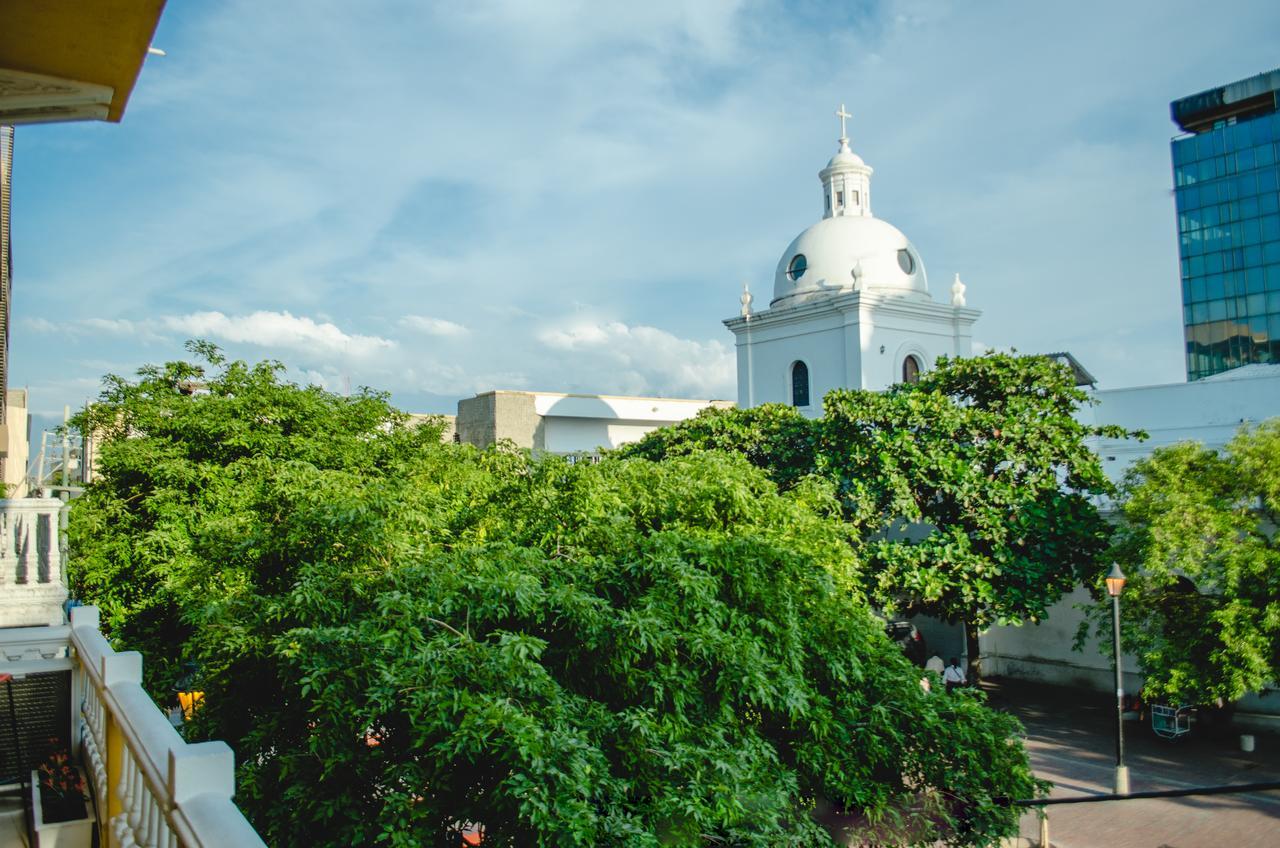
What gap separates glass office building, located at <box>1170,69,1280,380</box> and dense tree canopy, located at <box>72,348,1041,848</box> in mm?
66774

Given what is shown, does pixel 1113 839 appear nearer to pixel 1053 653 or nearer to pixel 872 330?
pixel 1053 653

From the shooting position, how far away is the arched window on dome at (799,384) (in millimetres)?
33656

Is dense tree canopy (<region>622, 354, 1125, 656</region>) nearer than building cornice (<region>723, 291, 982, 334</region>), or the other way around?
dense tree canopy (<region>622, 354, 1125, 656</region>)

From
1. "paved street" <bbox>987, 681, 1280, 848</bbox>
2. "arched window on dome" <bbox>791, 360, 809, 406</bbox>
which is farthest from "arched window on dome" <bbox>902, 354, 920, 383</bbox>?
"paved street" <bbox>987, 681, 1280, 848</bbox>

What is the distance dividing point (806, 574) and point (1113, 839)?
7.32 metres

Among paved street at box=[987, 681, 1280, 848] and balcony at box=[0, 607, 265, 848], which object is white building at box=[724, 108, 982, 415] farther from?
balcony at box=[0, 607, 265, 848]

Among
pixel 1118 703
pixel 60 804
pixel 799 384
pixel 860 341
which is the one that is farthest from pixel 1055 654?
pixel 60 804

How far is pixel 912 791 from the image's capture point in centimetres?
856

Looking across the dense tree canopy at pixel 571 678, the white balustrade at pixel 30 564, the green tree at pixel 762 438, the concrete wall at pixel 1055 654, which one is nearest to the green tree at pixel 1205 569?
the concrete wall at pixel 1055 654

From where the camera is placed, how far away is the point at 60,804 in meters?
5.11

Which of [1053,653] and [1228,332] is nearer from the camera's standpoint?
[1053,653]

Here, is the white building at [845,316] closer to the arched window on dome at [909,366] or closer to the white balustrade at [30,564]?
the arched window on dome at [909,366]

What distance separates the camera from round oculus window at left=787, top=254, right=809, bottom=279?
34.5 meters

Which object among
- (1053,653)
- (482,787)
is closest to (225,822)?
(482,787)
